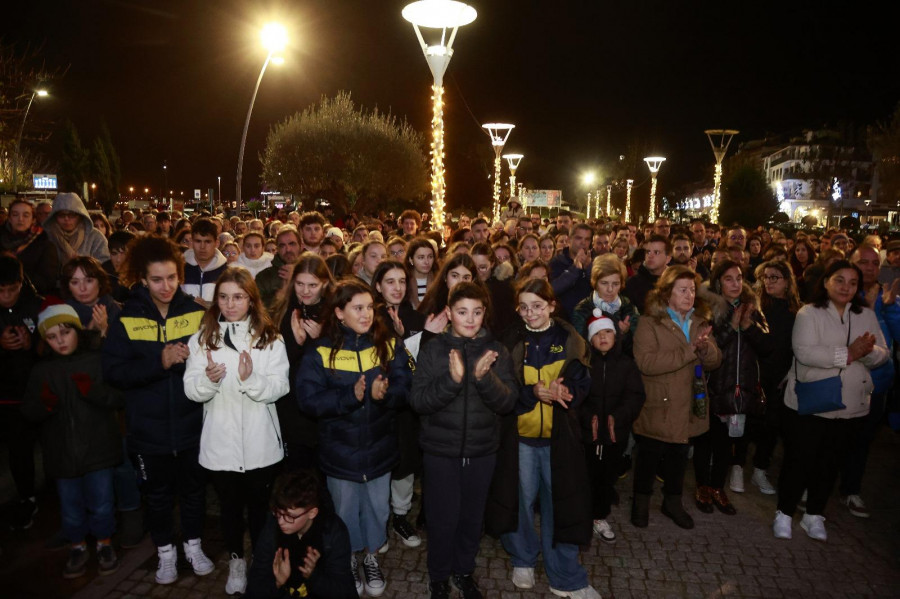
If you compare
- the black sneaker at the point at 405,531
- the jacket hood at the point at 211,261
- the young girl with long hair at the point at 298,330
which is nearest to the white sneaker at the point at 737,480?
the black sneaker at the point at 405,531

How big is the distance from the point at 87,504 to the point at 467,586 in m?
3.10

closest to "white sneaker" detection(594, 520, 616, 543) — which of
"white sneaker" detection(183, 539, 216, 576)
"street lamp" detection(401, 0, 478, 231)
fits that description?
"white sneaker" detection(183, 539, 216, 576)

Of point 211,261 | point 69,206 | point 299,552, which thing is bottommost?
point 299,552

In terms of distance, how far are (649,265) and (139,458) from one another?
5.79m

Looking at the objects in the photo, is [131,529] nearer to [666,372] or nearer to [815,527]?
[666,372]

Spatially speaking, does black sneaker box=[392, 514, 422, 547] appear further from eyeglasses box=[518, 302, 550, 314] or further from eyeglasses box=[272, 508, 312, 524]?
eyeglasses box=[518, 302, 550, 314]

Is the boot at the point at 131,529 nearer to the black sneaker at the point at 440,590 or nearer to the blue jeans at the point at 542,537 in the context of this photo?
the black sneaker at the point at 440,590

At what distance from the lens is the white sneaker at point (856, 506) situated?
537 centimetres

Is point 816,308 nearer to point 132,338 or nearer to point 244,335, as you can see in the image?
point 244,335

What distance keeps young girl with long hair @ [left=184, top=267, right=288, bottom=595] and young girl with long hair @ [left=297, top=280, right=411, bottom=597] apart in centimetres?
34

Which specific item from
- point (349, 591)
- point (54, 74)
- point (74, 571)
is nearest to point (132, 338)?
point (74, 571)

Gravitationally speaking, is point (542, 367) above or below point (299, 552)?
above

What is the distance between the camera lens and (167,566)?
4.26 metres

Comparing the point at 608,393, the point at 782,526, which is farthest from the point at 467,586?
the point at 782,526
